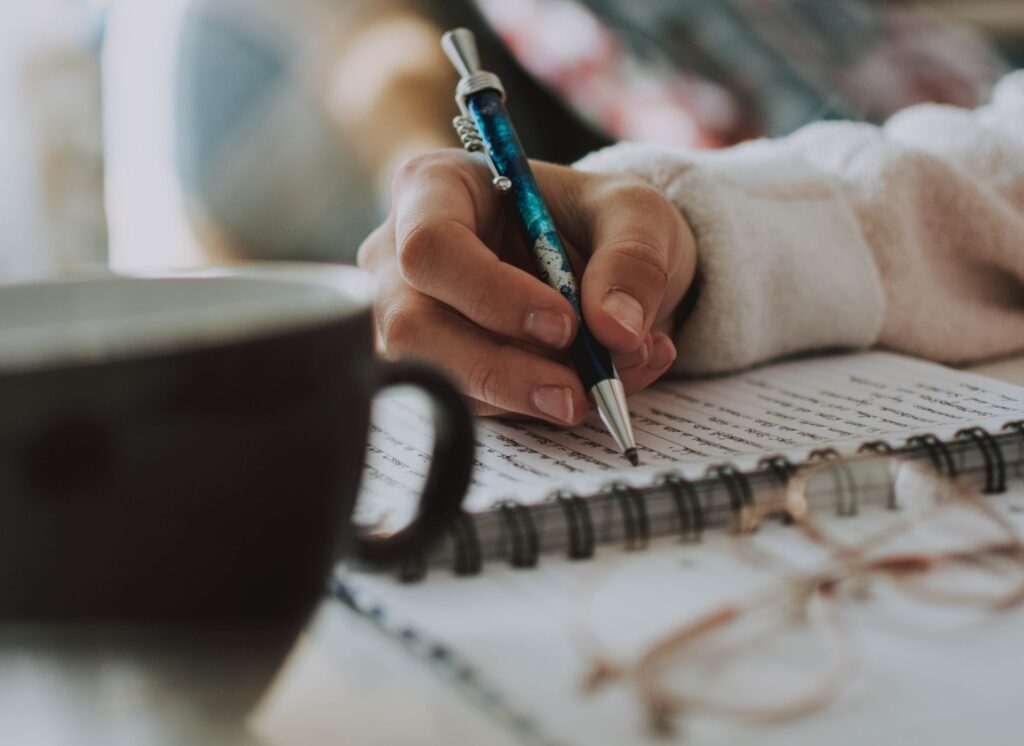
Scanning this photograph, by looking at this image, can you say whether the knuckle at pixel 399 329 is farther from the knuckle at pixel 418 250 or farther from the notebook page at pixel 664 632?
the notebook page at pixel 664 632

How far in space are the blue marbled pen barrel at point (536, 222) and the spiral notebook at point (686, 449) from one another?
3 cm

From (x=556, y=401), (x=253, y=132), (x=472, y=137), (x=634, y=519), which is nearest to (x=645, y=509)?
(x=634, y=519)

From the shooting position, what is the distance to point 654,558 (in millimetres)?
260

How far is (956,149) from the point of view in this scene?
0.58 metres

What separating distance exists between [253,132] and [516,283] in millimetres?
673

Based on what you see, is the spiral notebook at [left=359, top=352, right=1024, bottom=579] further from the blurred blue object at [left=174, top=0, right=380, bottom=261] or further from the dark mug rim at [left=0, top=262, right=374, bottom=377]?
the blurred blue object at [left=174, top=0, right=380, bottom=261]

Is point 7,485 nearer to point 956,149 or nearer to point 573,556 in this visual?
point 573,556

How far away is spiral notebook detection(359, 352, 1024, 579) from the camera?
27 centimetres

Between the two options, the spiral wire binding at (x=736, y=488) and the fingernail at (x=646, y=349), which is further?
the fingernail at (x=646, y=349)

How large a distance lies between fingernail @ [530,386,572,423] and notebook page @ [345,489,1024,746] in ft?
0.36

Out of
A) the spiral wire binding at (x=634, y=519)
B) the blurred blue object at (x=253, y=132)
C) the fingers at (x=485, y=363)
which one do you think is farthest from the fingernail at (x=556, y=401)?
the blurred blue object at (x=253, y=132)

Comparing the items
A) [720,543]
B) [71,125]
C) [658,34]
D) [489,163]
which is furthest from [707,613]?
[71,125]

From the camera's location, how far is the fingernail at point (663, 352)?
42 centimetres

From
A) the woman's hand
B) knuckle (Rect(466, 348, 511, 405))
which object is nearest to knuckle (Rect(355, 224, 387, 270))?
the woman's hand
